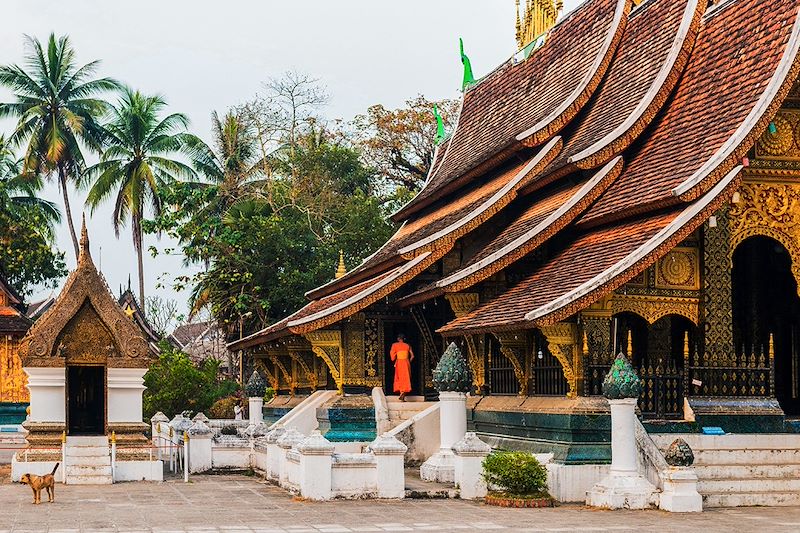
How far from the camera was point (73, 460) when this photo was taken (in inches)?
697

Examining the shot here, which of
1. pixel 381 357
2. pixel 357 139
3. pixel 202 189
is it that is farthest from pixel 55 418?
pixel 357 139

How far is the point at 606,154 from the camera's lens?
17141mm

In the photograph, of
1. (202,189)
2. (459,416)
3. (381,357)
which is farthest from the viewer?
(202,189)

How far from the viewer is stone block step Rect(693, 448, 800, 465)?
14.9 m

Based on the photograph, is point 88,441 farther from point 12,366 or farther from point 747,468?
point 12,366

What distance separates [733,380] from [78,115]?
34668 millimetres

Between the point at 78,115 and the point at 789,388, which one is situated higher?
the point at 78,115

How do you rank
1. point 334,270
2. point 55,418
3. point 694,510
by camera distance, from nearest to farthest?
point 694,510 < point 55,418 < point 334,270

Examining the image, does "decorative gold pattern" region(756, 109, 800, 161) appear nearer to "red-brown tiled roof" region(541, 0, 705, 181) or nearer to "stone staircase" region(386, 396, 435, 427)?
"red-brown tiled roof" region(541, 0, 705, 181)

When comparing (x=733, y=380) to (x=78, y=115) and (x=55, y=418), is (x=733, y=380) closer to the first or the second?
(x=55, y=418)

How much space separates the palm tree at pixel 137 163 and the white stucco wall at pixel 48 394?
86.2ft

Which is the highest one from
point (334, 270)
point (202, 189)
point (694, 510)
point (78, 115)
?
point (78, 115)

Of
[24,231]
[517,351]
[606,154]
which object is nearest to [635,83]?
[606,154]

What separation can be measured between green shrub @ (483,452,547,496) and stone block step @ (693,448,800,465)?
1875mm
